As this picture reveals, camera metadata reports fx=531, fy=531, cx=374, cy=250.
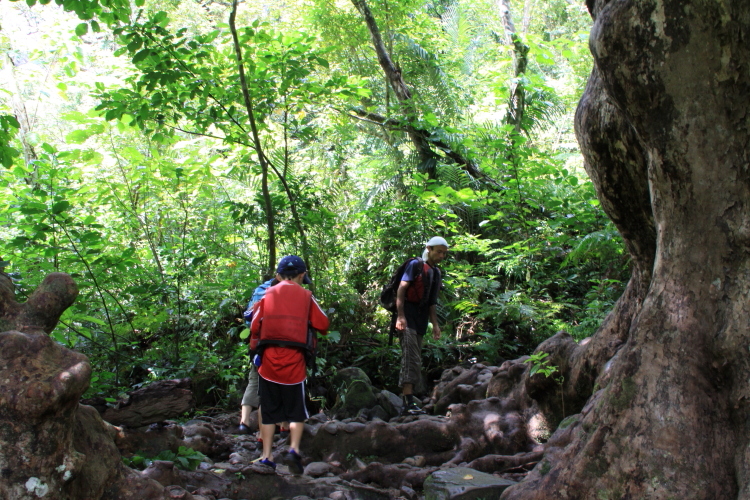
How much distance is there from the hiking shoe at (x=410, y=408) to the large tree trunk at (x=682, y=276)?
3820 mm

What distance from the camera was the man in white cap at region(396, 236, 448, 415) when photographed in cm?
680

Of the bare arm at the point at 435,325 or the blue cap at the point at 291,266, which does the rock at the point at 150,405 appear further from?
the bare arm at the point at 435,325

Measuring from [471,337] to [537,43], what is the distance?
18.5 ft

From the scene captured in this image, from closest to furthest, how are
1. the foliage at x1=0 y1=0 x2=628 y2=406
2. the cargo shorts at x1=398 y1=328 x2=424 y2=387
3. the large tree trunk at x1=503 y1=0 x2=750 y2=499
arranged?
the large tree trunk at x1=503 y1=0 x2=750 y2=499 → the foliage at x1=0 y1=0 x2=628 y2=406 → the cargo shorts at x1=398 y1=328 x2=424 y2=387

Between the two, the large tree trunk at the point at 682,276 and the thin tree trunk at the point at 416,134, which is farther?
the thin tree trunk at the point at 416,134

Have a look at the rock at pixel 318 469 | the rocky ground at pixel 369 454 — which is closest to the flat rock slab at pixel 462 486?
the rocky ground at pixel 369 454

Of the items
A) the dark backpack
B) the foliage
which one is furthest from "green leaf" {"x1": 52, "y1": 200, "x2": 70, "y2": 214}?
the dark backpack

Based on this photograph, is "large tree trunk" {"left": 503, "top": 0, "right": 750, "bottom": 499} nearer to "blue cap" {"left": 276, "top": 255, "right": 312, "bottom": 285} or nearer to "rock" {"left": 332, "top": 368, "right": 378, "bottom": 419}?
"blue cap" {"left": 276, "top": 255, "right": 312, "bottom": 285}

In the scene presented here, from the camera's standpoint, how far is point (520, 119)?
12758 millimetres

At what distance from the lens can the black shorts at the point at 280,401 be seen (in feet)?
16.4

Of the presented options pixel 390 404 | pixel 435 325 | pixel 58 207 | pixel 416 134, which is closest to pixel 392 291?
pixel 435 325

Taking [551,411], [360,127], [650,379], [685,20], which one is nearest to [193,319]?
[551,411]

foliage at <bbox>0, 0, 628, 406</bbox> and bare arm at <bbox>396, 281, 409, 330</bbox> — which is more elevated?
foliage at <bbox>0, 0, 628, 406</bbox>

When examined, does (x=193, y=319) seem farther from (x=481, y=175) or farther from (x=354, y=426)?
(x=481, y=175)
